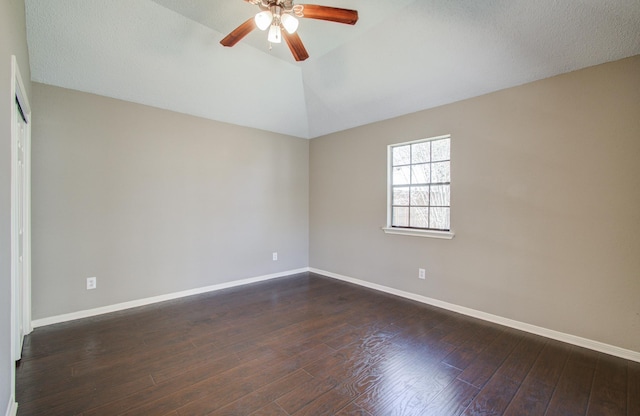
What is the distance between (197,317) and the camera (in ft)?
9.96

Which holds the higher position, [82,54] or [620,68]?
[82,54]

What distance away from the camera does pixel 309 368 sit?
2.11 m

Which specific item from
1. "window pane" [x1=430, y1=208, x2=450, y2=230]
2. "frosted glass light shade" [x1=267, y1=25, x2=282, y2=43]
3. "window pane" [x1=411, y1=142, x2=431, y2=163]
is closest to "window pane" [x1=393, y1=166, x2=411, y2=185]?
"window pane" [x1=411, y1=142, x2=431, y2=163]

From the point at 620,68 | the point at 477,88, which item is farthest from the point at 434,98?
the point at 620,68

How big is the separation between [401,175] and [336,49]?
177 centimetres

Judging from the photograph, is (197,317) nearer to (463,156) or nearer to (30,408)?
(30,408)

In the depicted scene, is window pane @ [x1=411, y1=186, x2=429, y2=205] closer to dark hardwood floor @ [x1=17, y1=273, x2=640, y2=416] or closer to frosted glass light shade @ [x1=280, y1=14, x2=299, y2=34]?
dark hardwood floor @ [x1=17, y1=273, x2=640, y2=416]

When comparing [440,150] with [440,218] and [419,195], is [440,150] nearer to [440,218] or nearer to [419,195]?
[419,195]

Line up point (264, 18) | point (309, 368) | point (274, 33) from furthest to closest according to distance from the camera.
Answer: point (309, 368) < point (274, 33) < point (264, 18)

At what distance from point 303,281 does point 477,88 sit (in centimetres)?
340

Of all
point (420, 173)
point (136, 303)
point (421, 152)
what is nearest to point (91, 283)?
point (136, 303)

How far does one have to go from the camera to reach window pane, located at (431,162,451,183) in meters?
3.38

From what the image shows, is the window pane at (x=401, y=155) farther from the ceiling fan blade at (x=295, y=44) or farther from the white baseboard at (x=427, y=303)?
the ceiling fan blade at (x=295, y=44)

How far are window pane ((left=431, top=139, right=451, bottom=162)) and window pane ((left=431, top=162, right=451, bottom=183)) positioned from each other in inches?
2.8
